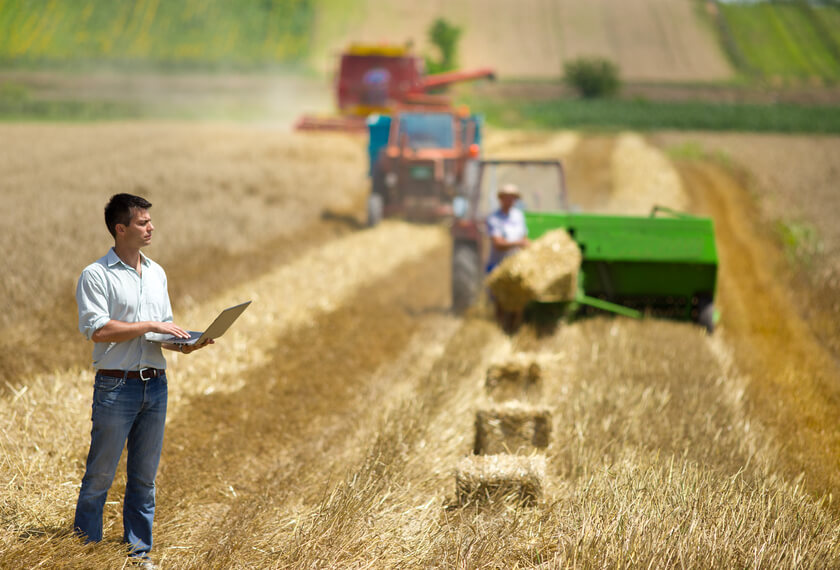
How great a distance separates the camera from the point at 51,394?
5.95 metres

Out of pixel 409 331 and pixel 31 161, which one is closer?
pixel 409 331

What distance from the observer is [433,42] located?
180 feet

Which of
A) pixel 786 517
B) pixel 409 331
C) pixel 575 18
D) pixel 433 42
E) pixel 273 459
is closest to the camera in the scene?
pixel 786 517

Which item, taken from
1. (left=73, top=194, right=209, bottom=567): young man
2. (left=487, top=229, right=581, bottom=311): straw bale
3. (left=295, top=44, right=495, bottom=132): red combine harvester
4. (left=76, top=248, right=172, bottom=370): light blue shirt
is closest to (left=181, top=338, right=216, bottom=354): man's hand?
(left=73, top=194, right=209, bottom=567): young man

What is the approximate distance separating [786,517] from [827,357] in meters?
4.90

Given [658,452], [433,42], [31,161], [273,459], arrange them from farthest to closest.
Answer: [433,42]
[31,161]
[273,459]
[658,452]

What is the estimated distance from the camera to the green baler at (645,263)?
8703 mm

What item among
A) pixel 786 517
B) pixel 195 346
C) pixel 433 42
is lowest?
pixel 786 517

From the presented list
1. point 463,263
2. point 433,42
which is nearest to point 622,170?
point 463,263

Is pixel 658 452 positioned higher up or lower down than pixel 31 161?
lower down

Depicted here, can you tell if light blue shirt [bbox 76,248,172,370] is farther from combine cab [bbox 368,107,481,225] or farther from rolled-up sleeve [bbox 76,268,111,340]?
combine cab [bbox 368,107,481,225]

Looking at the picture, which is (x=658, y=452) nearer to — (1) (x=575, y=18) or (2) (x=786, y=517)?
(2) (x=786, y=517)

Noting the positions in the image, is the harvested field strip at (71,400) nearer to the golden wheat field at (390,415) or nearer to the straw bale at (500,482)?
the golden wheat field at (390,415)

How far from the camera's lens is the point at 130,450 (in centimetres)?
404
